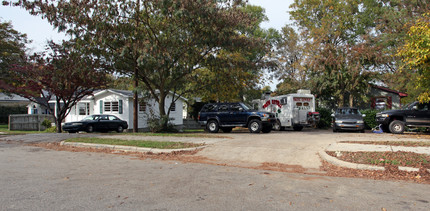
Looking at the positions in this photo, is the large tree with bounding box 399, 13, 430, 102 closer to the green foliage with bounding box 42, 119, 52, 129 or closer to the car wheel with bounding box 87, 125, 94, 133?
the car wheel with bounding box 87, 125, 94, 133

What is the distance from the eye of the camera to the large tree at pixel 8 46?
95.7 feet

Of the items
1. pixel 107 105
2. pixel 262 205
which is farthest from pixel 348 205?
pixel 107 105

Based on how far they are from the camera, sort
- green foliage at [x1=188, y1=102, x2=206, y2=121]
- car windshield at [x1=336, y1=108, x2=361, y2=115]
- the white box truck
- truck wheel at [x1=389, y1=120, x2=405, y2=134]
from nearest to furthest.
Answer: truck wheel at [x1=389, y1=120, x2=405, y2=134]
car windshield at [x1=336, y1=108, x2=361, y2=115]
the white box truck
green foliage at [x1=188, y1=102, x2=206, y2=121]

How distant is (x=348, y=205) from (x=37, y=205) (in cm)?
482

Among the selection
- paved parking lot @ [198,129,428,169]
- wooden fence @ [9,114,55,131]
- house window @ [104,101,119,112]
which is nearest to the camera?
paved parking lot @ [198,129,428,169]

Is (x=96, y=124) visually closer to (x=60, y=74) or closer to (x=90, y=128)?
(x=90, y=128)

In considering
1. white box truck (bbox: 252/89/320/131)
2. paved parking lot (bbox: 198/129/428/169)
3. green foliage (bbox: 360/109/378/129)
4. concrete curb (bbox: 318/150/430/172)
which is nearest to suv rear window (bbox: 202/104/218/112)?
white box truck (bbox: 252/89/320/131)

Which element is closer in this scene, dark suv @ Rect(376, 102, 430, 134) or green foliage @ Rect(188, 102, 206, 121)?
dark suv @ Rect(376, 102, 430, 134)

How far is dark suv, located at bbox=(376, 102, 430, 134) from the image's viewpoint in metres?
16.3

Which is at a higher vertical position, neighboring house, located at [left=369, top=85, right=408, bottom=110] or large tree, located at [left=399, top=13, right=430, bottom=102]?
large tree, located at [left=399, top=13, right=430, bottom=102]

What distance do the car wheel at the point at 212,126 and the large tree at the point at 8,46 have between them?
2076cm

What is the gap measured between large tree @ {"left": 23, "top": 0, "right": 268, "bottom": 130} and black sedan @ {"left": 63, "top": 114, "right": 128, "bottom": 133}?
5428mm

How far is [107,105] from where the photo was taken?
2636cm

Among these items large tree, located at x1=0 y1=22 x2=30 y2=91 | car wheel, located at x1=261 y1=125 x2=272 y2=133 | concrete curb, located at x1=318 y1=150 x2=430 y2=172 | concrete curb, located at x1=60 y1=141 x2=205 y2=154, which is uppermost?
large tree, located at x1=0 y1=22 x2=30 y2=91
